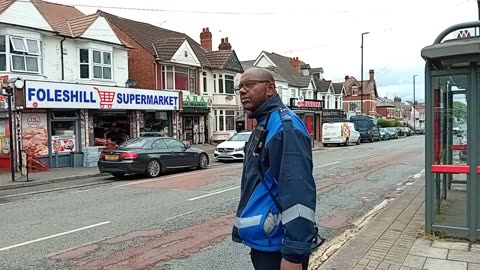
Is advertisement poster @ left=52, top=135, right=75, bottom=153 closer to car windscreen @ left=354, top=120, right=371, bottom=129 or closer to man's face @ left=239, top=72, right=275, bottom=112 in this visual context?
man's face @ left=239, top=72, right=275, bottom=112

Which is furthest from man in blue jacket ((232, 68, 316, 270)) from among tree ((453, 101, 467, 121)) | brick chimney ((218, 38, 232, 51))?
brick chimney ((218, 38, 232, 51))

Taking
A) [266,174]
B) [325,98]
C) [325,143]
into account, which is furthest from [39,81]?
[325,98]

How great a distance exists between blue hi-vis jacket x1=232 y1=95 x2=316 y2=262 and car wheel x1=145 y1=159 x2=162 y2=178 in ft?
41.2

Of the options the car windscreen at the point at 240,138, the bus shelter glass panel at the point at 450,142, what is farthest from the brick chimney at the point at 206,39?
the bus shelter glass panel at the point at 450,142

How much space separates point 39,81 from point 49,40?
145 inches

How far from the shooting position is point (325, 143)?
36375mm

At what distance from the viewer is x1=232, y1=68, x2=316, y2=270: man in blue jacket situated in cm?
237

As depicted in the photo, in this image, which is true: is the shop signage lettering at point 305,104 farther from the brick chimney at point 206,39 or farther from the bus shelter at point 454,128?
the bus shelter at point 454,128

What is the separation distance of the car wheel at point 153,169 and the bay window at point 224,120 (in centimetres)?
1723

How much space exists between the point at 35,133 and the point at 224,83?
681 inches

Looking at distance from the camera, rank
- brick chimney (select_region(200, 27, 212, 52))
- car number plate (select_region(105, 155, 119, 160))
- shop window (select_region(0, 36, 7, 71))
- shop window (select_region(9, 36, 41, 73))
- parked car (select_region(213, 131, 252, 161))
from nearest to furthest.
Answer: car number plate (select_region(105, 155, 119, 160))
shop window (select_region(0, 36, 7, 71))
shop window (select_region(9, 36, 41, 73))
parked car (select_region(213, 131, 252, 161))
brick chimney (select_region(200, 27, 212, 52))

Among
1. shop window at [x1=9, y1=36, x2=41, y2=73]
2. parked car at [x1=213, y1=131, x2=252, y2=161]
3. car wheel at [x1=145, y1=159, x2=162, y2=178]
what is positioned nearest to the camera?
car wheel at [x1=145, y1=159, x2=162, y2=178]

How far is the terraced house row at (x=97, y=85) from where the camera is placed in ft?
60.7

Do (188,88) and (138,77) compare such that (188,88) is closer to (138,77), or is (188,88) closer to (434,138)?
(138,77)
